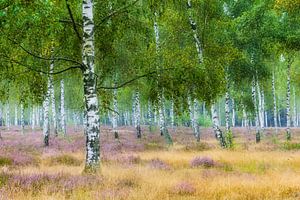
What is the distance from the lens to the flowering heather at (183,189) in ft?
32.1

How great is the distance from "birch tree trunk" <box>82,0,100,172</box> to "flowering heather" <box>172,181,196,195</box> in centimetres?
314

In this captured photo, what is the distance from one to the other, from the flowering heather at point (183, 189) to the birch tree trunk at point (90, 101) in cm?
314

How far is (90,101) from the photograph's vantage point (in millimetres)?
12430

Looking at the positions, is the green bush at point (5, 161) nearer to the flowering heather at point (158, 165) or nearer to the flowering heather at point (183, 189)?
the flowering heather at point (158, 165)

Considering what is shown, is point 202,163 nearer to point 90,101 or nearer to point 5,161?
point 90,101

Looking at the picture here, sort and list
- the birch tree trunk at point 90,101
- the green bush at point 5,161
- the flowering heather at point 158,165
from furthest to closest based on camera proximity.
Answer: the green bush at point 5,161, the flowering heather at point 158,165, the birch tree trunk at point 90,101

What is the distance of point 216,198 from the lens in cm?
921

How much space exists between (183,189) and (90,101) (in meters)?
4.19

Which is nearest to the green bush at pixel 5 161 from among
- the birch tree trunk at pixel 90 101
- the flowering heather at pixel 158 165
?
the birch tree trunk at pixel 90 101

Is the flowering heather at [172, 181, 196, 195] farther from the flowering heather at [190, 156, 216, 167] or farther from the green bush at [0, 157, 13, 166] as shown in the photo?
the green bush at [0, 157, 13, 166]

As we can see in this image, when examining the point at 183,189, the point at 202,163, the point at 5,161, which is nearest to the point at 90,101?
the point at 183,189

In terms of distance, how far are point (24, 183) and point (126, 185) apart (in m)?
2.54

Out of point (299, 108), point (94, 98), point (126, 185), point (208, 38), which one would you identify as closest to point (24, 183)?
point (126, 185)

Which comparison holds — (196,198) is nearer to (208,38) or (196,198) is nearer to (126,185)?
(126,185)
